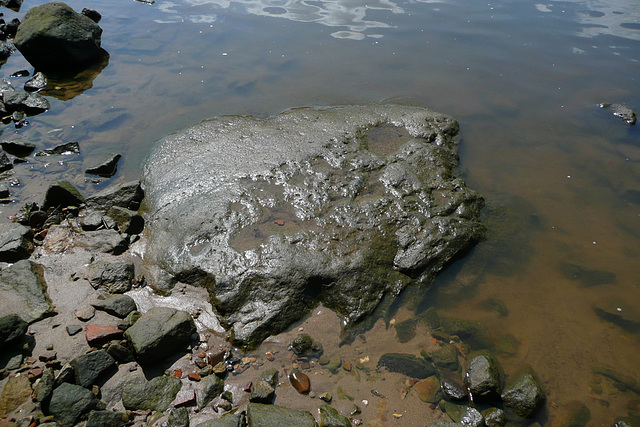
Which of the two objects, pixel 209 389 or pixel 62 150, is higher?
pixel 62 150

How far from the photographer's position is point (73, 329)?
3703 millimetres

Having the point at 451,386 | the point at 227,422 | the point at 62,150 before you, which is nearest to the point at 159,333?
the point at 227,422

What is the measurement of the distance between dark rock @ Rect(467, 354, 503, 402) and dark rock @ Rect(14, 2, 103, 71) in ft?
32.1

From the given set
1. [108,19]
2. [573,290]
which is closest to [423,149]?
[573,290]

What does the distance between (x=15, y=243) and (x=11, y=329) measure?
4.53 ft

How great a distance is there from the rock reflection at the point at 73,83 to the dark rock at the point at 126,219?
432 cm

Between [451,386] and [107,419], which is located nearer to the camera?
[107,419]

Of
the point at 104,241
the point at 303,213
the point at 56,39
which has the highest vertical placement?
the point at 56,39

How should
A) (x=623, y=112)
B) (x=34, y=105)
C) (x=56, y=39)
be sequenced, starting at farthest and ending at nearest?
(x=56, y=39), (x=34, y=105), (x=623, y=112)

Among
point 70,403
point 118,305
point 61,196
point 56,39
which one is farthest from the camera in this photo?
point 56,39

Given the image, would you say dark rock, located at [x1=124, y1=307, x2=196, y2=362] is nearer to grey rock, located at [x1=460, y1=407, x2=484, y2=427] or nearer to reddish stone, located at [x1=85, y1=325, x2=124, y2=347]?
reddish stone, located at [x1=85, y1=325, x2=124, y2=347]

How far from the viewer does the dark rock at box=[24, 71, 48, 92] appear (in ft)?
26.9

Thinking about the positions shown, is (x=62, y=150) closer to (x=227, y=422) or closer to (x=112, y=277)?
(x=112, y=277)

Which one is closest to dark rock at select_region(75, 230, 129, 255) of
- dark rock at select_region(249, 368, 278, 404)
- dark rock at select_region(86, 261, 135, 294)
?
dark rock at select_region(86, 261, 135, 294)
